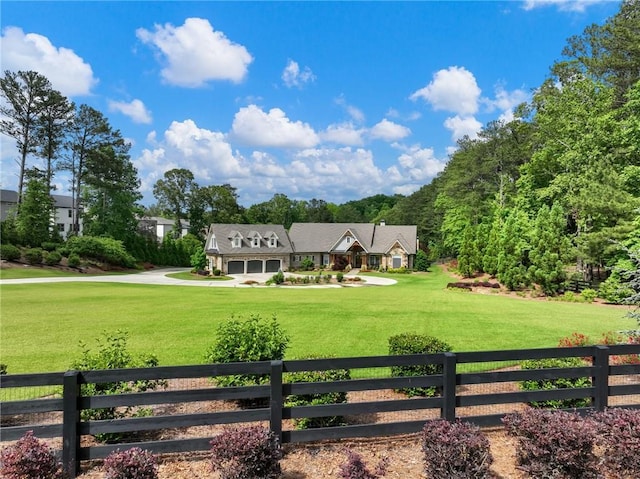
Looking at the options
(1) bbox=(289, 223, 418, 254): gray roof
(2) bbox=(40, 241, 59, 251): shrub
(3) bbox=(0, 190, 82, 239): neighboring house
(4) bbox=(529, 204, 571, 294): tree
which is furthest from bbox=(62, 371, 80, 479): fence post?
(3) bbox=(0, 190, 82, 239): neighboring house

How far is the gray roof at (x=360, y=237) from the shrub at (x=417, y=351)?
145 ft

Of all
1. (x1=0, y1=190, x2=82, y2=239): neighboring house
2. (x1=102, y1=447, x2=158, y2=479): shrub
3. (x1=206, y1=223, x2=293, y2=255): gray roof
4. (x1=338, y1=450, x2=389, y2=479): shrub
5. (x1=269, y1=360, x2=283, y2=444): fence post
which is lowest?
(x1=338, y1=450, x2=389, y2=479): shrub

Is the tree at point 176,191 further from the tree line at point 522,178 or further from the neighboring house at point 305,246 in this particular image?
the neighboring house at point 305,246

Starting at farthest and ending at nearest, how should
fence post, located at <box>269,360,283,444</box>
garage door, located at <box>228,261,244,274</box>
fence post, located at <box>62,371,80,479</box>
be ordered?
garage door, located at <box>228,261,244,274</box>, fence post, located at <box>269,360,283,444</box>, fence post, located at <box>62,371,80,479</box>

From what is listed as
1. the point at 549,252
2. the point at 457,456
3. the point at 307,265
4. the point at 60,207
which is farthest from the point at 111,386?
the point at 60,207

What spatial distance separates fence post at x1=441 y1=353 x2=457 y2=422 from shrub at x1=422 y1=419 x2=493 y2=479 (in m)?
0.82

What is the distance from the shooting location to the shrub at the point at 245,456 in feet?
12.9

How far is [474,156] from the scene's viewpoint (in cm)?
4759

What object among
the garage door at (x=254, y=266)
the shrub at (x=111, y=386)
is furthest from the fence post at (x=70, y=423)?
the garage door at (x=254, y=266)

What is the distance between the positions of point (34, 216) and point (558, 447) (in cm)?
5083

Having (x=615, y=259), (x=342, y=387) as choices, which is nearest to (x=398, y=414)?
(x=342, y=387)

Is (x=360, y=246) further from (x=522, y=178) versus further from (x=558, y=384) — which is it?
(x=558, y=384)

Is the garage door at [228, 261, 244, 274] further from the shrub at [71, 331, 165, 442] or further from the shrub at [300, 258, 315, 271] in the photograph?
the shrub at [71, 331, 165, 442]

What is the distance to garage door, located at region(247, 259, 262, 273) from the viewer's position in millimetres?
48656
